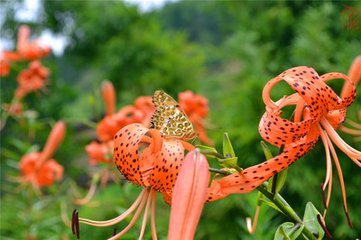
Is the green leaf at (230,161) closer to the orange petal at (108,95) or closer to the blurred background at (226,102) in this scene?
the blurred background at (226,102)

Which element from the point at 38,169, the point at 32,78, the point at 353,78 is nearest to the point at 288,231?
the point at 353,78

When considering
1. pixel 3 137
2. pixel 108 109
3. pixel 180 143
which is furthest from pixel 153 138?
pixel 3 137

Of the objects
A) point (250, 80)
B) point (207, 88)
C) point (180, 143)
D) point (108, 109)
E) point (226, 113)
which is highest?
point (180, 143)

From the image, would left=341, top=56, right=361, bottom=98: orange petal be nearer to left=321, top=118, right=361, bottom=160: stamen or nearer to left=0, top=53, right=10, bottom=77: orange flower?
left=321, top=118, right=361, bottom=160: stamen

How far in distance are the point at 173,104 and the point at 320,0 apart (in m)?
2.15

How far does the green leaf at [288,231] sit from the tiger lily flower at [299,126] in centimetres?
4

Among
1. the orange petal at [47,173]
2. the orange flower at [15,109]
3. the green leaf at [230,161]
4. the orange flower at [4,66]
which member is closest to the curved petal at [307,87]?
the green leaf at [230,161]

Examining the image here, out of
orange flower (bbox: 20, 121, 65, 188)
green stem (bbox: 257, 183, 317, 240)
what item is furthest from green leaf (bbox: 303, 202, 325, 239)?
orange flower (bbox: 20, 121, 65, 188)

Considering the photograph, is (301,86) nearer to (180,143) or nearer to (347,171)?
(180,143)

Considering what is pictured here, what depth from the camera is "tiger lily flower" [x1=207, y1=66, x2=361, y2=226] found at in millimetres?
482

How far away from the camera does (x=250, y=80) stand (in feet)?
7.04

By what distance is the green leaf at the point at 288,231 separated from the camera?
47 cm

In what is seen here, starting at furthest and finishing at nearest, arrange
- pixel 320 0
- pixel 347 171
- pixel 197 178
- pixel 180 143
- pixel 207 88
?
pixel 207 88
pixel 320 0
pixel 347 171
pixel 180 143
pixel 197 178

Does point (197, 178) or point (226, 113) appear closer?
point (197, 178)
